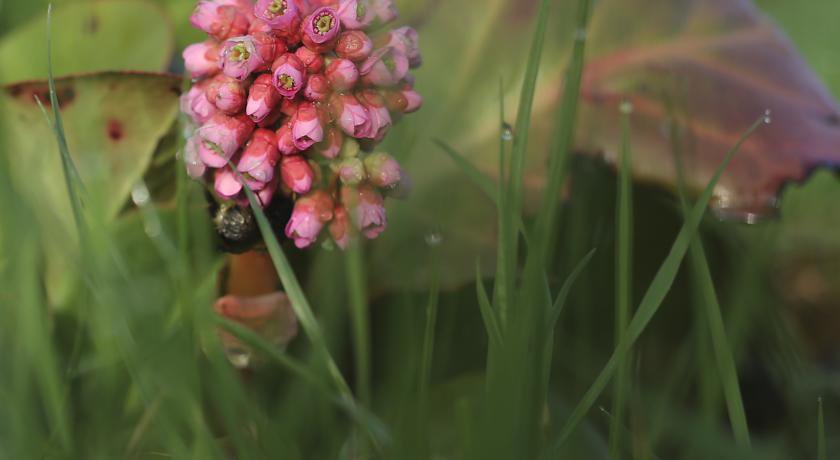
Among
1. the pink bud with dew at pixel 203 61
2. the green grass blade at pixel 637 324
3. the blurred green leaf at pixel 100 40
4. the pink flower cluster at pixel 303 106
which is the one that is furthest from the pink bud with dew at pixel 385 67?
the blurred green leaf at pixel 100 40

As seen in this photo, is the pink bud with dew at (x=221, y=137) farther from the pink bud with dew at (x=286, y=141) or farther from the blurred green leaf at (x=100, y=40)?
the blurred green leaf at (x=100, y=40)

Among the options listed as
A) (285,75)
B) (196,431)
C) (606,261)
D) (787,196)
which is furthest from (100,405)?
(787,196)

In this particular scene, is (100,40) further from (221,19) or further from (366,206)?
(366,206)

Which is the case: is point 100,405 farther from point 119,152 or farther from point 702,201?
point 702,201

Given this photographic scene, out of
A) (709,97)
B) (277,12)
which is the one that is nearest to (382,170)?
(277,12)

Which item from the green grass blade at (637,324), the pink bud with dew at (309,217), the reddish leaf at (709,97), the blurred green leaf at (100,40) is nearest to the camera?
the green grass blade at (637,324)

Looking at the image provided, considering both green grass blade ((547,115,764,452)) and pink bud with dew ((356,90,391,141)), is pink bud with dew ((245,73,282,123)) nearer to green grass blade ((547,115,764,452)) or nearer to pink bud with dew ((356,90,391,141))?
pink bud with dew ((356,90,391,141))
